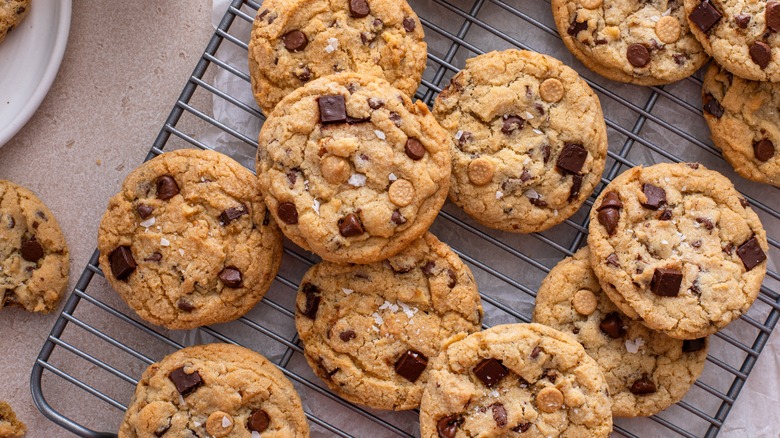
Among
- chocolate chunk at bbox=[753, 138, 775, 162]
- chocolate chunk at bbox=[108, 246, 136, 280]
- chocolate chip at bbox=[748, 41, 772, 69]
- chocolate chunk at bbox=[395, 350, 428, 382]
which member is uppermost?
chocolate chip at bbox=[748, 41, 772, 69]

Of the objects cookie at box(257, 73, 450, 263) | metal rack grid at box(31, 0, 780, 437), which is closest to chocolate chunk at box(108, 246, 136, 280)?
metal rack grid at box(31, 0, 780, 437)

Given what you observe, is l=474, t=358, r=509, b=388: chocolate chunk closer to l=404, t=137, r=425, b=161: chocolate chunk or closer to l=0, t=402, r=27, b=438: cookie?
l=404, t=137, r=425, b=161: chocolate chunk

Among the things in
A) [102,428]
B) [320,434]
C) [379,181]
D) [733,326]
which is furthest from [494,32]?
[102,428]

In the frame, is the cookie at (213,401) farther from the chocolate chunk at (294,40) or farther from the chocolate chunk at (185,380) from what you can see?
the chocolate chunk at (294,40)

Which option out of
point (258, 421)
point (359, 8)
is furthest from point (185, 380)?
point (359, 8)

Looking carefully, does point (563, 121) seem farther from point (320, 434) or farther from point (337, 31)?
point (320, 434)

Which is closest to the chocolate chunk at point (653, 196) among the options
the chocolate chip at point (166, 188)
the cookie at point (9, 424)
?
the chocolate chip at point (166, 188)

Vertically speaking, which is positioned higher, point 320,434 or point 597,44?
point 597,44
